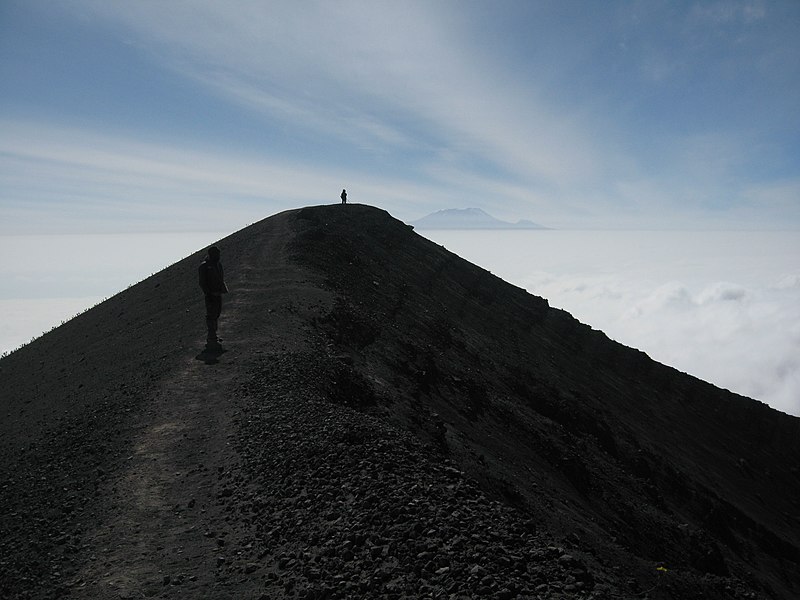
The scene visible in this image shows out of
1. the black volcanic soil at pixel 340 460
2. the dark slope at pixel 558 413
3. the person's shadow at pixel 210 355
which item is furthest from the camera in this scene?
the dark slope at pixel 558 413

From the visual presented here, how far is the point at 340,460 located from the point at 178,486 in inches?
124

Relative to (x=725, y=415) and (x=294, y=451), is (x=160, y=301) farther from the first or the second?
(x=725, y=415)

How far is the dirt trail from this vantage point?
7512mm

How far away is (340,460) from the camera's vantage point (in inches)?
392

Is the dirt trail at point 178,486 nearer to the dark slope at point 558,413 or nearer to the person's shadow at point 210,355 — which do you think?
the person's shadow at point 210,355

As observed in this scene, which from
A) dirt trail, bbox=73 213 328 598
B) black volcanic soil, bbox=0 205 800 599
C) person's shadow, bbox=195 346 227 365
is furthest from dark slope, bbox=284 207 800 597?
dirt trail, bbox=73 213 328 598

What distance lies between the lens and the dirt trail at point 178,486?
24.6ft

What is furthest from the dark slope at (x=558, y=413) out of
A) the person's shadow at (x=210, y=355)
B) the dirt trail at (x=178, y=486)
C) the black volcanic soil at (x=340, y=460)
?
the dirt trail at (x=178, y=486)

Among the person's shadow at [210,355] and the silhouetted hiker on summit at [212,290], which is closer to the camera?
the person's shadow at [210,355]

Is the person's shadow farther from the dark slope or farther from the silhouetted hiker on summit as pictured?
the dark slope

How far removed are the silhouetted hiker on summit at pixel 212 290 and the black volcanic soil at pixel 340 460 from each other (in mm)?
836

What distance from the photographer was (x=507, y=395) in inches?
1085

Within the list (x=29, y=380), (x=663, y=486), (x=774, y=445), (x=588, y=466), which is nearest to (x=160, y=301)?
(x=29, y=380)

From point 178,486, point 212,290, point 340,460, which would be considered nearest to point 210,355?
point 212,290
